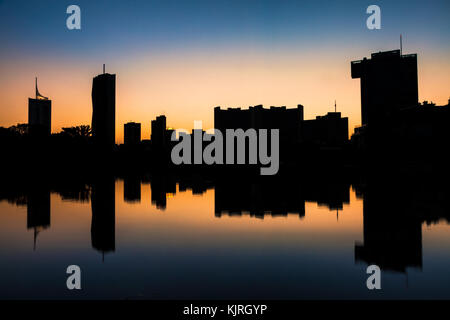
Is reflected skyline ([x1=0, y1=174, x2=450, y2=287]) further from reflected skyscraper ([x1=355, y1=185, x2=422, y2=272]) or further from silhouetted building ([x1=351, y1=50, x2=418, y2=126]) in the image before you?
silhouetted building ([x1=351, y1=50, x2=418, y2=126])

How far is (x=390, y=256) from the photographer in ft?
36.4

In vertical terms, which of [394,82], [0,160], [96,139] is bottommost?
[0,160]

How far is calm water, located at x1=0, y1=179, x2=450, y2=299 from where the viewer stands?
837 centimetres

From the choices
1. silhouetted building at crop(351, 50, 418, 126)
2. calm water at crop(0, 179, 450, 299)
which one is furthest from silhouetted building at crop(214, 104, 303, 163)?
calm water at crop(0, 179, 450, 299)

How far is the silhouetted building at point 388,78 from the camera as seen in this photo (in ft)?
563

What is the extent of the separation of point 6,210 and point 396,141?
85.2 meters

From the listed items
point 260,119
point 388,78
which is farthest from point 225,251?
point 388,78

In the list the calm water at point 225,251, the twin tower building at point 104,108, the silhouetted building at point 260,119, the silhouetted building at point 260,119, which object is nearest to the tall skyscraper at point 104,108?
the twin tower building at point 104,108

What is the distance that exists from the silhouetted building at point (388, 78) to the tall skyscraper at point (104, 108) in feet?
417

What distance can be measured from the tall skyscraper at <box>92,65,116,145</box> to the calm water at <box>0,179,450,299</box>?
424 feet

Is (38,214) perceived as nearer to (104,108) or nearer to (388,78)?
(104,108)

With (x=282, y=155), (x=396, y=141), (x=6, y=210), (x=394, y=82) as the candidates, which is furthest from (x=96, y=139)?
(x=394, y=82)

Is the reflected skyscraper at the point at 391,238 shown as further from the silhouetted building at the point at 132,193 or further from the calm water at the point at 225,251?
the silhouetted building at the point at 132,193
